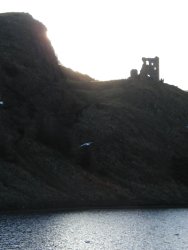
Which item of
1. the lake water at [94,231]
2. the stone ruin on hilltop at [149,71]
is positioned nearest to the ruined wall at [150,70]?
the stone ruin on hilltop at [149,71]

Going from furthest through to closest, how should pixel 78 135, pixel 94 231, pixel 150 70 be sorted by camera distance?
pixel 150 70 < pixel 78 135 < pixel 94 231

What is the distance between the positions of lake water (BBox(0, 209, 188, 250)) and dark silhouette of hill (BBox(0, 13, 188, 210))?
1342 centimetres

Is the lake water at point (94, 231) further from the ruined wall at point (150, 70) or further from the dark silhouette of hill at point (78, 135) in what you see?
the ruined wall at point (150, 70)

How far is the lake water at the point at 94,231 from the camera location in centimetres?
6381

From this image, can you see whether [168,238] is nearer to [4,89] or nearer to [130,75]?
[4,89]

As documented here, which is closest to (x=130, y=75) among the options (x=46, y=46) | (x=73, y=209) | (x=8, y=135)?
(x=46, y=46)

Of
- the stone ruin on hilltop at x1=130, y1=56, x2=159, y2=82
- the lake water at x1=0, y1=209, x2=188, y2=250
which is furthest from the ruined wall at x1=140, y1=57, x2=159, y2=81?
the lake water at x1=0, y1=209, x2=188, y2=250

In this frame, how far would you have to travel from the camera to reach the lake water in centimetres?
6381

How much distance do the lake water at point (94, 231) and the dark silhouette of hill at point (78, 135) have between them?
13423mm

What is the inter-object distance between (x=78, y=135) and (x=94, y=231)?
66.6 m

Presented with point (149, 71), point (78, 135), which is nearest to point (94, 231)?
point (78, 135)

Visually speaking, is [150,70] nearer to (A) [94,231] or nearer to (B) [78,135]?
(B) [78,135]

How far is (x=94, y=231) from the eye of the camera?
249ft

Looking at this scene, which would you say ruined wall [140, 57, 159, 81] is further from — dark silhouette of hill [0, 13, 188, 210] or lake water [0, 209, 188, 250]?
lake water [0, 209, 188, 250]
